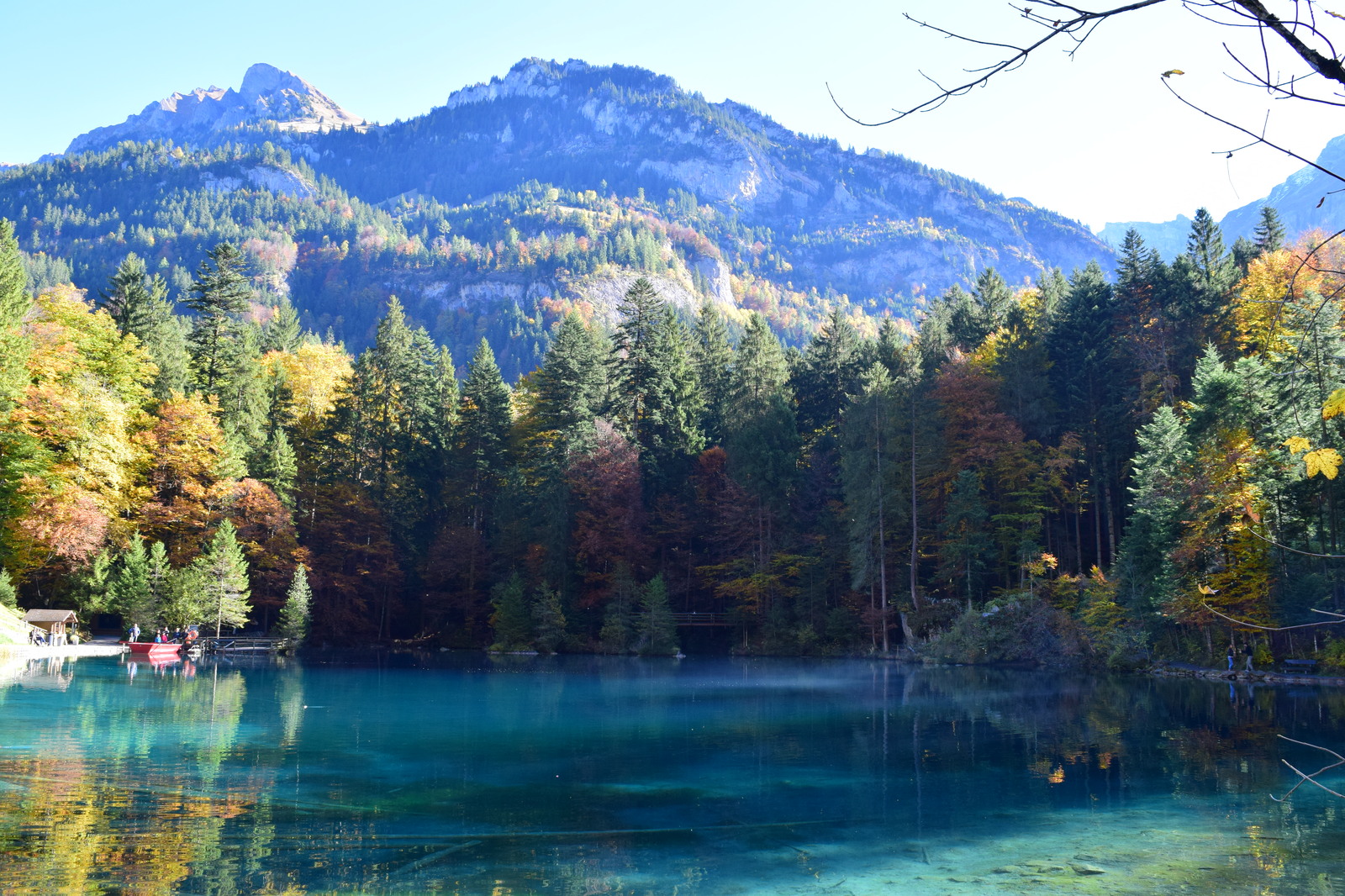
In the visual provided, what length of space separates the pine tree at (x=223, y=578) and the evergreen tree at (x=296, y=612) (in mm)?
2403

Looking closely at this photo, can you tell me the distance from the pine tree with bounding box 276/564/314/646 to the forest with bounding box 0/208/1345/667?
17 centimetres

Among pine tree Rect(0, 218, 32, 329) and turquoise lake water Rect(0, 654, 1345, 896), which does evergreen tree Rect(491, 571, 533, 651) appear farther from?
pine tree Rect(0, 218, 32, 329)

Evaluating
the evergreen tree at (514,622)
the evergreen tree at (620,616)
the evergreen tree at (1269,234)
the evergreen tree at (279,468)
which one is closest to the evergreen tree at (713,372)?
the evergreen tree at (620,616)

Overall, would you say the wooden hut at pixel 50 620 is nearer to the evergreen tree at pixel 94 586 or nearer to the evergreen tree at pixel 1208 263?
the evergreen tree at pixel 94 586

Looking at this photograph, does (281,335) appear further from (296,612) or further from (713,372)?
(713,372)

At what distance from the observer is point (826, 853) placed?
31.2ft

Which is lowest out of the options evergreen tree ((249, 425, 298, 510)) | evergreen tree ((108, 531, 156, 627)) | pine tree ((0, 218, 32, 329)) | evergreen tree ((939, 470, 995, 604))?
evergreen tree ((108, 531, 156, 627))

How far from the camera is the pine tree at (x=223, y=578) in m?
39.9

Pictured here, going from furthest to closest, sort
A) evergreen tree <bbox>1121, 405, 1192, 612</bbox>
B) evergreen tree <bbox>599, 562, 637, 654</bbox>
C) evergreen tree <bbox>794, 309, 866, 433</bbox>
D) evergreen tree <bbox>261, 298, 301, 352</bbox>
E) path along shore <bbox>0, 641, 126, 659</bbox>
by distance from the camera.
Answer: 1. evergreen tree <bbox>261, 298, 301, 352</bbox>
2. evergreen tree <bbox>794, 309, 866, 433</bbox>
3. evergreen tree <bbox>599, 562, 637, 654</bbox>
4. path along shore <bbox>0, 641, 126, 659</bbox>
5. evergreen tree <bbox>1121, 405, 1192, 612</bbox>

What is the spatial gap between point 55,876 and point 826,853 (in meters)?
7.08

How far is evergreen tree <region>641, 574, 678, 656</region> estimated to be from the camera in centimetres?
4397

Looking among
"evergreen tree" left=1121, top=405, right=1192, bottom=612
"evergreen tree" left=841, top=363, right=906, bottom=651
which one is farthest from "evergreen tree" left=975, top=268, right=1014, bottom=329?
"evergreen tree" left=1121, top=405, right=1192, bottom=612

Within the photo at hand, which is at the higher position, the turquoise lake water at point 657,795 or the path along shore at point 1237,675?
the turquoise lake water at point 657,795

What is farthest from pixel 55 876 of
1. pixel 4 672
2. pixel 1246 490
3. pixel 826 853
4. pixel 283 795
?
pixel 1246 490
